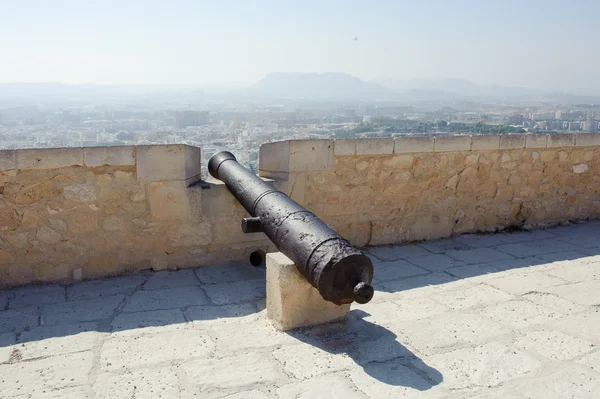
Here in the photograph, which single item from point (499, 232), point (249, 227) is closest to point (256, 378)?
point (249, 227)

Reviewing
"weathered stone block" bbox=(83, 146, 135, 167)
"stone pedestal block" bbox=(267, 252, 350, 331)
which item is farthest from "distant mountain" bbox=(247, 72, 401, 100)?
"stone pedestal block" bbox=(267, 252, 350, 331)

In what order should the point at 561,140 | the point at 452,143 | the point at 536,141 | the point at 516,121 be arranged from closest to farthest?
1. the point at 452,143
2. the point at 536,141
3. the point at 561,140
4. the point at 516,121

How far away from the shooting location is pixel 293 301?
324 centimetres

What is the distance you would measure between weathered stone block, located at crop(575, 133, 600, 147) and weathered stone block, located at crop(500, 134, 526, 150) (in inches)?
37.4

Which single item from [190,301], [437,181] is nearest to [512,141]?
[437,181]

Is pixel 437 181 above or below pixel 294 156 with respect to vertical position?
below

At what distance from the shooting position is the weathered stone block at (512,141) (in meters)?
5.85

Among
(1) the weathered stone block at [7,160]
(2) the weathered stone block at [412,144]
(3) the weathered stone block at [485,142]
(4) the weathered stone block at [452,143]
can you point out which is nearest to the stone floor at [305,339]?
(1) the weathered stone block at [7,160]

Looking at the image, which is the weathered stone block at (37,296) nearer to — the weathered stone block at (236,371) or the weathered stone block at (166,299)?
the weathered stone block at (166,299)

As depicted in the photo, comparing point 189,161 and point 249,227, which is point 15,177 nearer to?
point 189,161

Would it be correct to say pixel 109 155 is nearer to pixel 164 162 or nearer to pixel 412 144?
pixel 164 162

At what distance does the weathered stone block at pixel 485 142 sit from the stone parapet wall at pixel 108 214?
2.81m

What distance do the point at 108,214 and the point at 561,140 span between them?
17.4 feet

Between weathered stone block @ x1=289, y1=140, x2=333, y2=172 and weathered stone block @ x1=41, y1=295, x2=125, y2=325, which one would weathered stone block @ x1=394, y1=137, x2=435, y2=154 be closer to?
weathered stone block @ x1=289, y1=140, x2=333, y2=172
